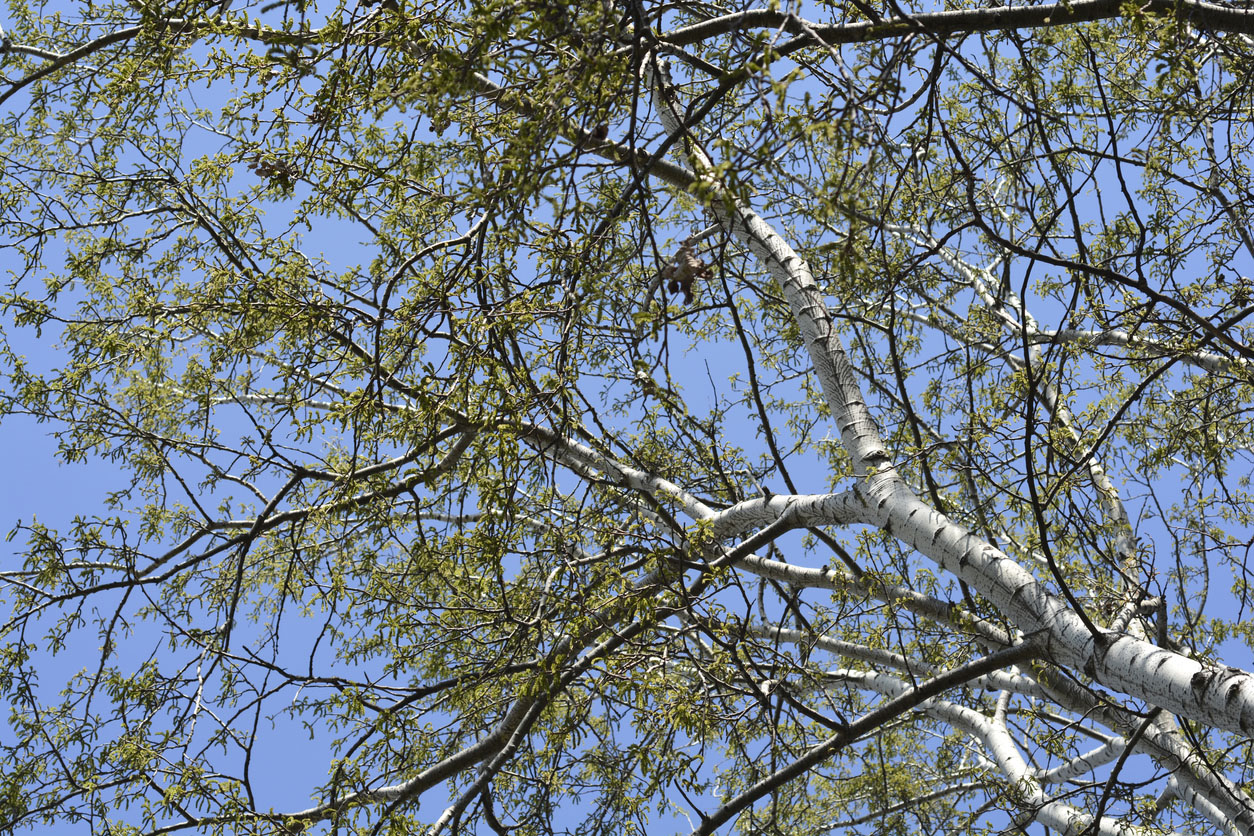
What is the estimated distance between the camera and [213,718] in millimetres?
3498

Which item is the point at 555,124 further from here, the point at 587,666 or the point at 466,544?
the point at 587,666

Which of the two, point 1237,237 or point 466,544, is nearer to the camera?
point 466,544

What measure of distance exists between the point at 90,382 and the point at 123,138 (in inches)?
44.4

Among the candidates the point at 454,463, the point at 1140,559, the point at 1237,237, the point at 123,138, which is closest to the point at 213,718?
the point at 454,463

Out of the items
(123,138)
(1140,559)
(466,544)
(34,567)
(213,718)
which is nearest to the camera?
(466,544)

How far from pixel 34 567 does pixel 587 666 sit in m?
2.75

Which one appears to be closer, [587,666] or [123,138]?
[587,666]

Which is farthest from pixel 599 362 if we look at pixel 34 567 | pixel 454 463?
pixel 34 567

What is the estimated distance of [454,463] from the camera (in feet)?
11.8

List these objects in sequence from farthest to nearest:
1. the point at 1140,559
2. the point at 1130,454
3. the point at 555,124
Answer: the point at 1130,454 < the point at 1140,559 < the point at 555,124

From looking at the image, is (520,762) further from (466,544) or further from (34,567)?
(34,567)

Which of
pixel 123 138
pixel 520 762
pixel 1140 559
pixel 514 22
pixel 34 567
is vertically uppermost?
pixel 123 138

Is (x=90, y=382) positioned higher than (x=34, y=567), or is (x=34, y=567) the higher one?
(x=90, y=382)

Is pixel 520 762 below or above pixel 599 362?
below
